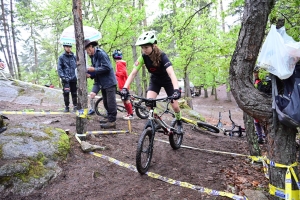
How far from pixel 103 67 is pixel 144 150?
110 inches

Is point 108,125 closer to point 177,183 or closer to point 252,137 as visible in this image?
point 177,183

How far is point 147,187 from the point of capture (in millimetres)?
3492

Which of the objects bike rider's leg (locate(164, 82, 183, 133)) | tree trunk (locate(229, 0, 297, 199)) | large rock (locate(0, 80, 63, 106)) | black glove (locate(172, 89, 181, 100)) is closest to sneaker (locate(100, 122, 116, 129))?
bike rider's leg (locate(164, 82, 183, 133))

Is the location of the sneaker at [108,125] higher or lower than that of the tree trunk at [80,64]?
lower

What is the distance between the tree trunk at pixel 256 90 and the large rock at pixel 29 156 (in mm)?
3206

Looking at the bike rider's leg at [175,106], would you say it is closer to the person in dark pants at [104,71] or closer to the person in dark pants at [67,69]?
the person in dark pants at [104,71]

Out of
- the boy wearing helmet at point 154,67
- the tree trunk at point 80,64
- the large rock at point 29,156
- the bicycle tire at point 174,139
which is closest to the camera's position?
the large rock at point 29,156

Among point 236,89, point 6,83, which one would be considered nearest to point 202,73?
point 6,83

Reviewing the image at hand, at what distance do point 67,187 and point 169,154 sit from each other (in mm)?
2389

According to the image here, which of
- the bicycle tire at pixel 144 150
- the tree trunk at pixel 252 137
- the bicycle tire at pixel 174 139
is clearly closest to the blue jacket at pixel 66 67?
the bicycle tire at pixel 174 139

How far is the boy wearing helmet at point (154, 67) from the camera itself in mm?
4270

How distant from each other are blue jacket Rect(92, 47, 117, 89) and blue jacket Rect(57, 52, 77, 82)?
6.04ft

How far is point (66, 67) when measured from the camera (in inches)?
294

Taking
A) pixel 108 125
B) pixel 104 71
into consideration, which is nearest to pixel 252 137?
pixel 108 125
